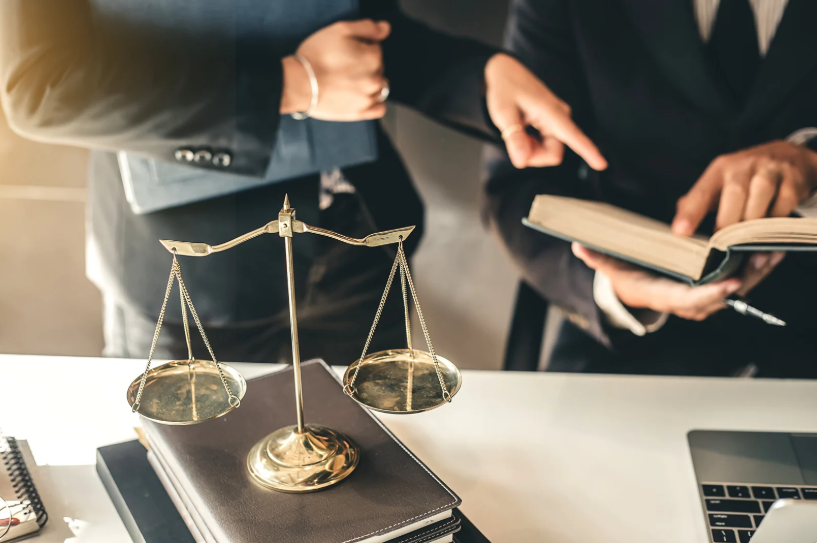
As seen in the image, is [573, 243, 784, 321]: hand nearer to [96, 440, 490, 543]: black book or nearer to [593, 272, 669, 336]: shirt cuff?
[593, 272, 669, 336]: shirt cuff

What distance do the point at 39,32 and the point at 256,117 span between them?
38 cm

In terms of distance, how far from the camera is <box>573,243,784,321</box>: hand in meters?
1.44

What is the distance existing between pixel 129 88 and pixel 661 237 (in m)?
0.98

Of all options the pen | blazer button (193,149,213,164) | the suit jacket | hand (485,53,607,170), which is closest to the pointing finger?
hand (485,53,607,170)

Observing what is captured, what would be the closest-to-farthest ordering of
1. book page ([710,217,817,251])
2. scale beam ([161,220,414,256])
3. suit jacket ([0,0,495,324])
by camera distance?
scale beam ([161,220,414,256])
book page ([710,217,817,251])
suit jacket ([0,0,495,324])

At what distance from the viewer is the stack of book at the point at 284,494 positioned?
82 centimetres

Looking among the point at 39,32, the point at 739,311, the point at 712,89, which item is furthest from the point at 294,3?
the point at 739,311

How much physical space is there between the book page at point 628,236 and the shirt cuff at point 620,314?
0.16 metres

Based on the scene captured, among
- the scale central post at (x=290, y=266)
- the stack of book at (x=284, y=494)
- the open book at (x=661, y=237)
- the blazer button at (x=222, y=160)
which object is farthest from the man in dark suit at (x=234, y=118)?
the scale central post at (x=290, y=266)

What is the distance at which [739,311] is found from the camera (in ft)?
4.87

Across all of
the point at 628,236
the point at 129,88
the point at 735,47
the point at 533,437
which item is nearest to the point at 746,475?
the point at 533,437

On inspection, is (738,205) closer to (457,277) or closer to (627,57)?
(627,57)

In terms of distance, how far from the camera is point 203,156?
136 cm

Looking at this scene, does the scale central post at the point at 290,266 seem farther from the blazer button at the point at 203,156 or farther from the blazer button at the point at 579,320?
the blazer button at the point at 579,320
